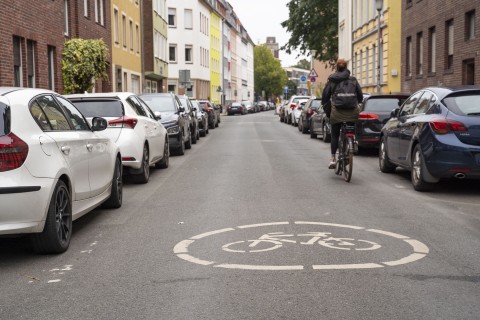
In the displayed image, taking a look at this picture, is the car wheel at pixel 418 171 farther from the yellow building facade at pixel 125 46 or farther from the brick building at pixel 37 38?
the yellow building facade at pixel 125 46

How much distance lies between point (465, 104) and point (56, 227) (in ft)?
20.7

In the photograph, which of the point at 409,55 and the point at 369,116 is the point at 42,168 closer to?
the point at 369,116

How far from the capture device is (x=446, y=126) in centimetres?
1007

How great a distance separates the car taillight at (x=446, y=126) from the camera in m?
9.98

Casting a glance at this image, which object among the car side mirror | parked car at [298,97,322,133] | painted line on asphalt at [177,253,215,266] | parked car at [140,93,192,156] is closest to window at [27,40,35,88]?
parked car at [140,93,192,156]

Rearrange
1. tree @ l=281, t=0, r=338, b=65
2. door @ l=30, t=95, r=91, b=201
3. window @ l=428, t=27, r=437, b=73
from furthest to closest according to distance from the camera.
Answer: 1. tree @ l=281, t=0, r=338, b=65
2. window @ l=428, t=27, r=437, b=73
3. door @ l=30, t=95, r=91, b=201

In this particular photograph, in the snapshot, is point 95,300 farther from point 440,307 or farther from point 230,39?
point 230,39

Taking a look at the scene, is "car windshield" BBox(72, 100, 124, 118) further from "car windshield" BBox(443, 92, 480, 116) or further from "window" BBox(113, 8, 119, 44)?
"window" BBox(113, 8, 119, 44)

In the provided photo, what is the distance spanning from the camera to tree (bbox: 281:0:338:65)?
5253 cm

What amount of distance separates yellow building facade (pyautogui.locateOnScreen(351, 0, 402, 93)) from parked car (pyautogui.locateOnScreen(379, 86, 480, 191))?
64.5 feet

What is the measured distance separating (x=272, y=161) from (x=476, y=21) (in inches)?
409

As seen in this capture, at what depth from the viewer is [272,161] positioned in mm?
16000

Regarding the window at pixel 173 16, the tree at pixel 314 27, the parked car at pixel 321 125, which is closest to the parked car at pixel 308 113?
the parked car at pixel 321 125

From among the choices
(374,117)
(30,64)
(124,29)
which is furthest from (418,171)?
(124,29)
